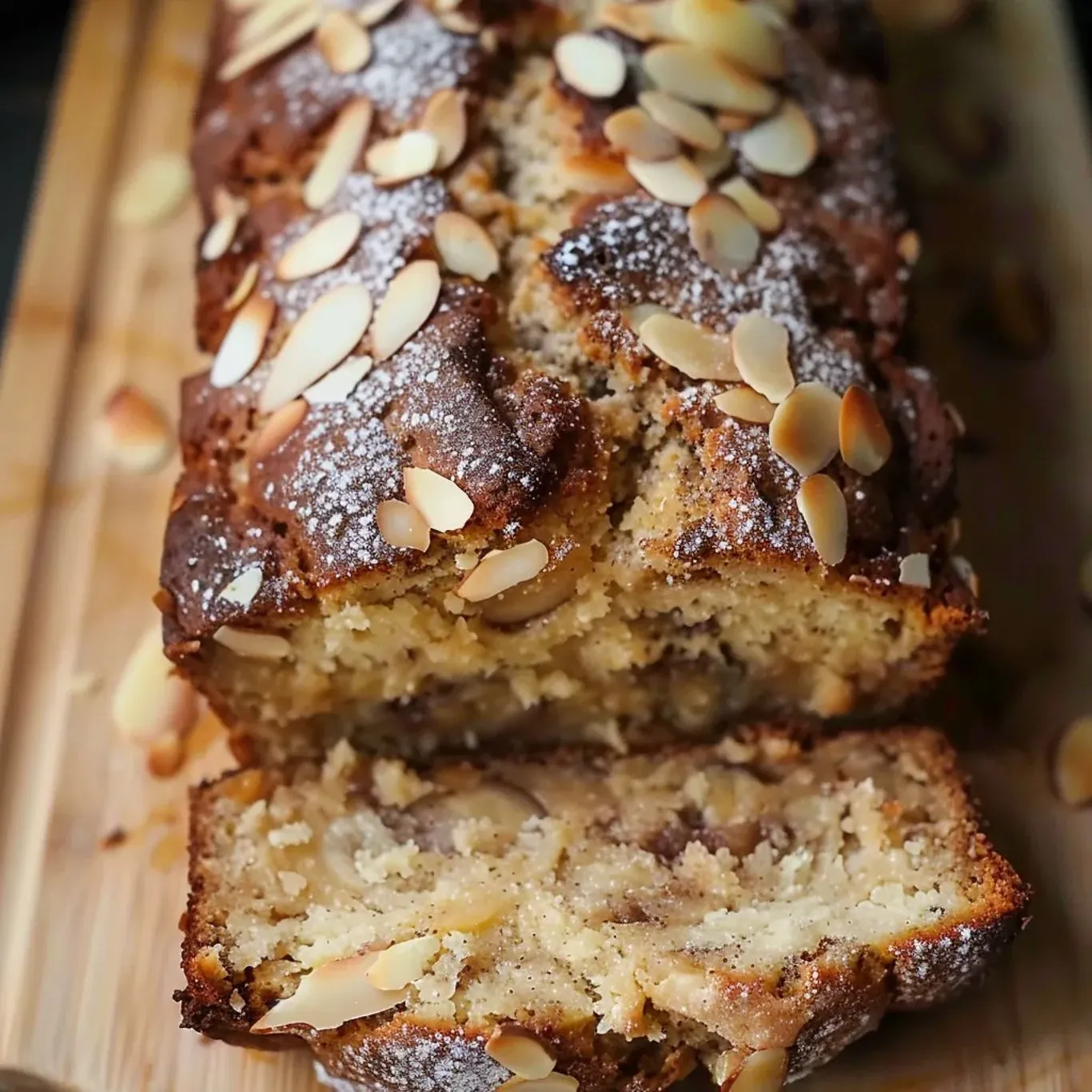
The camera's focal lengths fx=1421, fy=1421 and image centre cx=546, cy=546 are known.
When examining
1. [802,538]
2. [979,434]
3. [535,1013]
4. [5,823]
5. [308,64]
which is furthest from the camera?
[979,434]

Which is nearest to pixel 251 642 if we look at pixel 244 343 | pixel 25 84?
pixel 244 343

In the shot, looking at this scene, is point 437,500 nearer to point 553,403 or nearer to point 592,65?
point 553,403

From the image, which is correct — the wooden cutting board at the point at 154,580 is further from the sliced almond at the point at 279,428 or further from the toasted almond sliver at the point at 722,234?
the toasted almond sliver at the point at 722,234

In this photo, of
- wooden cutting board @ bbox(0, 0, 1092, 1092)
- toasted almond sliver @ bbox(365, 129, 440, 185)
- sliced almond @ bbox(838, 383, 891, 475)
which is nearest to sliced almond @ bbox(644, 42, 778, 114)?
toasted almond sliver @ bbox(365, 129, 440, 185)

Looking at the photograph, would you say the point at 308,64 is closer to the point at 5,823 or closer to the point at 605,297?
the point at 605,297

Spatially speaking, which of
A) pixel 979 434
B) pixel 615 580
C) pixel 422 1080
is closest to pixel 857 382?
pixel 615 580

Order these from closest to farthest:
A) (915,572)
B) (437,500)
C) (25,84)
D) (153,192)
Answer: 1. (437,500)
2. (915,572)
3. (153,192)
4. (25,84)
